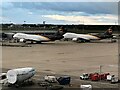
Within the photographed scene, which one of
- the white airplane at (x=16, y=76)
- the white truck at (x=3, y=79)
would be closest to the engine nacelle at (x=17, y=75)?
the white airplane at (x=16, y=76)

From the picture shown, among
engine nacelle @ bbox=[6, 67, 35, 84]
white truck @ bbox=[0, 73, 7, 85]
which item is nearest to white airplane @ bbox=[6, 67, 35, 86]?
engine nacelle @ bbox=[6, 67, 35, 84]

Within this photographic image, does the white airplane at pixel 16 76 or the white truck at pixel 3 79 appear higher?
the white airplane at pixel 16 76

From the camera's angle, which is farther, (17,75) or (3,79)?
(3,79)

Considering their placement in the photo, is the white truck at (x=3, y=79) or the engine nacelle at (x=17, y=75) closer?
the engine nacelle at (x=17, y=75)

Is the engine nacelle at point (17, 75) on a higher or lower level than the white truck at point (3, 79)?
higher

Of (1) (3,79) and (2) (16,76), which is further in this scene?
(1) (3,79)

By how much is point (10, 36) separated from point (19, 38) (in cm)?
1384

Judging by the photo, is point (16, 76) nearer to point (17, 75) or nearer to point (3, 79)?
point (17, 75)

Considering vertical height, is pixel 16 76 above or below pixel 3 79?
above

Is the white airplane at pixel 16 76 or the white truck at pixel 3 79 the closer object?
the white airplane at pixel 16 76

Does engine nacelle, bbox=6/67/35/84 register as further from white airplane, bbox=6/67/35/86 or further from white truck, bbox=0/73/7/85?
white truck, bbox=0/73/7/85

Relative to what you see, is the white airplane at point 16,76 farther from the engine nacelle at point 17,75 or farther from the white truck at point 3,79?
the white truck at point 3,79

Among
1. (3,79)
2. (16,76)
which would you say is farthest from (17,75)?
(3,79)

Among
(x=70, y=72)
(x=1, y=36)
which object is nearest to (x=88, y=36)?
(x=1, y=36)
